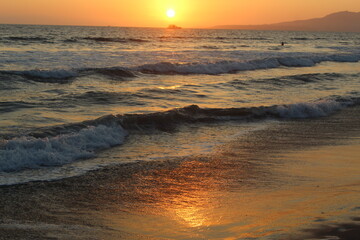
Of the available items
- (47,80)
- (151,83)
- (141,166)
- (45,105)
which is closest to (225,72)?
(151,83)

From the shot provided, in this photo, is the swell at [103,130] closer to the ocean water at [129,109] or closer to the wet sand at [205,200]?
the ocean water at [129,109]

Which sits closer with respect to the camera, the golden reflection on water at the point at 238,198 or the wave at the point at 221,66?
the golden reflection on water at the point at 238,198

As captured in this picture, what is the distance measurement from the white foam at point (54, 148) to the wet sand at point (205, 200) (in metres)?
0.96

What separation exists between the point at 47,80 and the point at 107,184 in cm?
1342

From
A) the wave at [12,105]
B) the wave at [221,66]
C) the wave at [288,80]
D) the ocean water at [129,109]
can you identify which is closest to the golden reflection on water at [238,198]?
the ocean water at [129,109]

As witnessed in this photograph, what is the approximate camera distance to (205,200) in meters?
5.95

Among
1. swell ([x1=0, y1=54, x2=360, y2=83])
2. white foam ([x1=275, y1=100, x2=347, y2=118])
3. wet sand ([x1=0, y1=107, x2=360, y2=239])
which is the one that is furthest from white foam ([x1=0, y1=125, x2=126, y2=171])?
swell ([x1=0, y1=54, x2=360, y2=83])

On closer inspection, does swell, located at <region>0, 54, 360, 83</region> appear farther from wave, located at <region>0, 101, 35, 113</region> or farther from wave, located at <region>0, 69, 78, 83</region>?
wave, located at <region>0, 101, 35, 113</region>

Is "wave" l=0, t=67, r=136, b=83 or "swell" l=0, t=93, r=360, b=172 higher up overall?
"wave" l=0, t=67, r=136, b=83

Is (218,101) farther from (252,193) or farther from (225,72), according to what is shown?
(225,72)

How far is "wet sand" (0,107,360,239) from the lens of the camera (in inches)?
189

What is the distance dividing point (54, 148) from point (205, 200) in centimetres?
356

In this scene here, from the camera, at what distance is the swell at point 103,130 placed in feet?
25.3

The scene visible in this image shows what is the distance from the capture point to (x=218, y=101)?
15.4m
